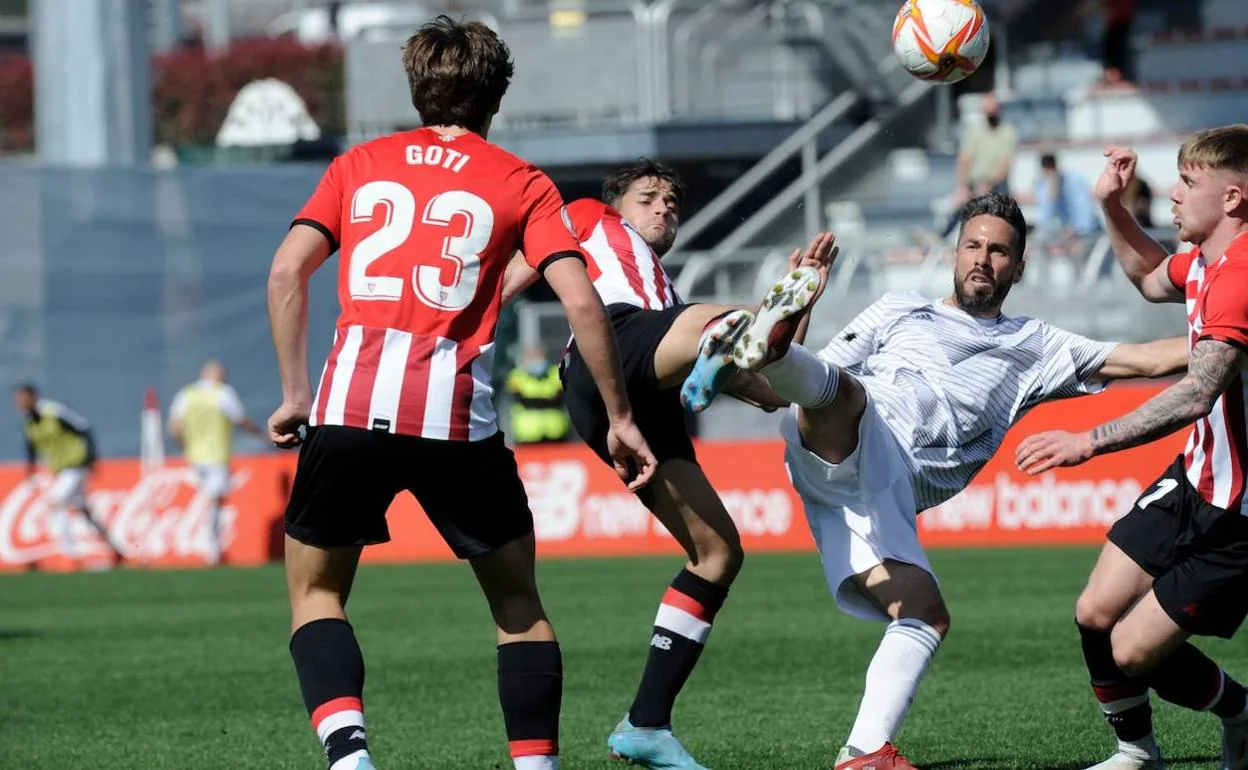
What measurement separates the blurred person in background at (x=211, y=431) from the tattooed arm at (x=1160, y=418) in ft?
52.4

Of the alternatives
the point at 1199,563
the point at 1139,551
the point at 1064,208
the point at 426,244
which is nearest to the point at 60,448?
the point at 1064,208

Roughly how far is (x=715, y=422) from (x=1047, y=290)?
14.1 feet

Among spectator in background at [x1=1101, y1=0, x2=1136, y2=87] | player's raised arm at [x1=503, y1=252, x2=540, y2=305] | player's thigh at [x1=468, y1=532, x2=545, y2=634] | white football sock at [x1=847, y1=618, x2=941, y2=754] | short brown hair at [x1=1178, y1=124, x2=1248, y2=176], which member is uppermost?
spectator in background at [x1=1101, y1=0, x2=1136, y2=87]

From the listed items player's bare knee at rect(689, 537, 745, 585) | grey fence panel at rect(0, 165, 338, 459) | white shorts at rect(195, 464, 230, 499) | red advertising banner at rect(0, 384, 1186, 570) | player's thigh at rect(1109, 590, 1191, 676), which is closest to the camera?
player's thigh at rect(1109, 590, 1191, 676)

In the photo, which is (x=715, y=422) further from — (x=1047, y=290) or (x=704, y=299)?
(x=1047, y=290)

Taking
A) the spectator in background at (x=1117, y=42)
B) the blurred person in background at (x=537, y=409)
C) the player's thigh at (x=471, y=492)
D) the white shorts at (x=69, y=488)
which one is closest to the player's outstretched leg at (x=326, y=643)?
Result: the player's thigh at (x=471, y=492)

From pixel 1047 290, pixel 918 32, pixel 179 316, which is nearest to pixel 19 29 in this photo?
pixel 179 316

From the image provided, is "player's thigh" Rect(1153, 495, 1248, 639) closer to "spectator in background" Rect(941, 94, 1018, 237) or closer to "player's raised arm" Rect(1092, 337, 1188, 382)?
"player's raised arm" Rect(1092, 337, 1188, 382)

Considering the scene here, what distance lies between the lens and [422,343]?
17.5ft

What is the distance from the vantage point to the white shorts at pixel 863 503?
620cm

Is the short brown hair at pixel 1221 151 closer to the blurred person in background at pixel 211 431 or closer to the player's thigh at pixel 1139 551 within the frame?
the player's thigh at pixel 1139 551

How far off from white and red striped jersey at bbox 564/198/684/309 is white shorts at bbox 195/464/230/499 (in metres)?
14.2

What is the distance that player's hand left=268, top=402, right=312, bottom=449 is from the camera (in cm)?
543

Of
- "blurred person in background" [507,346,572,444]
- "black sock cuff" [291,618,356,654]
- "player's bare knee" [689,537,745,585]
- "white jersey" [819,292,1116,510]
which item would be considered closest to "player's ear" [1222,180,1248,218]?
"white jersey" [819,292,1116,510]
